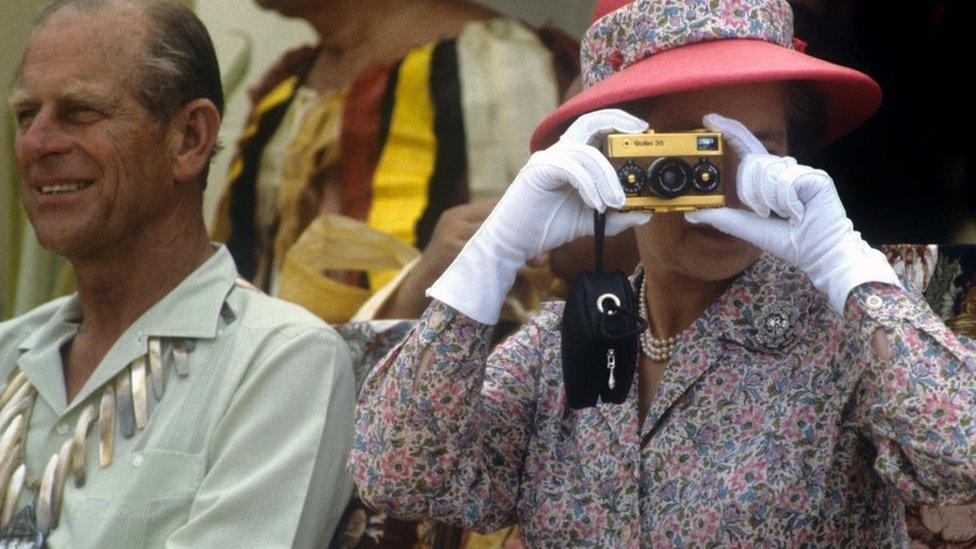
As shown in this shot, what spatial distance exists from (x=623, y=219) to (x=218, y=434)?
0.71 metres

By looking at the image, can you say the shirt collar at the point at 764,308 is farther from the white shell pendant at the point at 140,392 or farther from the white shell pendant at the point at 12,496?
the white shell pendant at the point at 12,496

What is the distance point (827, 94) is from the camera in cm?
211

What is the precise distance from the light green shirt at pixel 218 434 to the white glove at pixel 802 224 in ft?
2.30

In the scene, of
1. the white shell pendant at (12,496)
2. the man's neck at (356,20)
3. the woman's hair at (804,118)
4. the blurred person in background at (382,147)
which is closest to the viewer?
the woman's hair at (804,118)

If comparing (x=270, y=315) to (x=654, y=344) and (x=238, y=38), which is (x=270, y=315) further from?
(x=238, y=38)

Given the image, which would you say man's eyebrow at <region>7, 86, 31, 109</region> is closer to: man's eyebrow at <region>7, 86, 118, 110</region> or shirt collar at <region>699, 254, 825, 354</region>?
man's eyebrow at <region>7, 86, 118, 110</region>

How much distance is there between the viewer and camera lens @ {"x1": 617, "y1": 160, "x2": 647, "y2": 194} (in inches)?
74.4

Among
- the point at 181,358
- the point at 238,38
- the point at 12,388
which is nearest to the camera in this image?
the point at 181,358

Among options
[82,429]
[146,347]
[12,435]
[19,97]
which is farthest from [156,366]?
[19,97]

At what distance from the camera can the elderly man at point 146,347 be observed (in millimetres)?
2223

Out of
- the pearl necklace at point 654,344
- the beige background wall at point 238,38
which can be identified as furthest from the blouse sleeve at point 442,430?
the beige background wall at point 238,38

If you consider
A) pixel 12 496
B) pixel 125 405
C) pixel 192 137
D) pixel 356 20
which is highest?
pixel 192 137

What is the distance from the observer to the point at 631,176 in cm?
189

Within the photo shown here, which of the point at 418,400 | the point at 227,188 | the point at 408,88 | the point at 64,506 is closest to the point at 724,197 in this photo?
the point at 418,400
